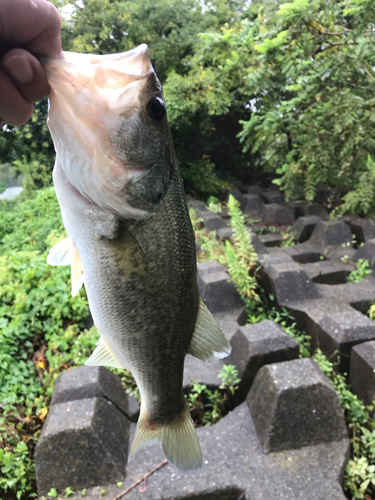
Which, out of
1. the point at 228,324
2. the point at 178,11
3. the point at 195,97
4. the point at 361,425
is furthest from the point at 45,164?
the point at 361,425

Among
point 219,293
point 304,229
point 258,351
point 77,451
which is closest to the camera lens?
point 77,451

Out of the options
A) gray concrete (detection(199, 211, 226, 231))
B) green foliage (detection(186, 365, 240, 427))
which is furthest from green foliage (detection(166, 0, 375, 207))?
green foliage (detection(186, 365, 240, 427))

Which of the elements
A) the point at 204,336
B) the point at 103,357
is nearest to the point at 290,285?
the point at 204,336

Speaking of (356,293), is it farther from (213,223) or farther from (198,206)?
(198,206)

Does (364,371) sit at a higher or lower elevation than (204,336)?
lower

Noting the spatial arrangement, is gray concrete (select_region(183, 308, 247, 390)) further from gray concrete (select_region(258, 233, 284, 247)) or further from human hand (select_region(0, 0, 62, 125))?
gray concrete (select_region(258, 233, 284, 247))

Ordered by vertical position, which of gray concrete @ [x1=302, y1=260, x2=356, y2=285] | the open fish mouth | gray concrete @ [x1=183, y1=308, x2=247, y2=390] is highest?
the open fish mouth

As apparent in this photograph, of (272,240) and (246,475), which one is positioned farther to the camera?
(272,240)

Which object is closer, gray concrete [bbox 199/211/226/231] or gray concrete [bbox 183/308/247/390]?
gray concrete [bbox 183/308/247/390]
